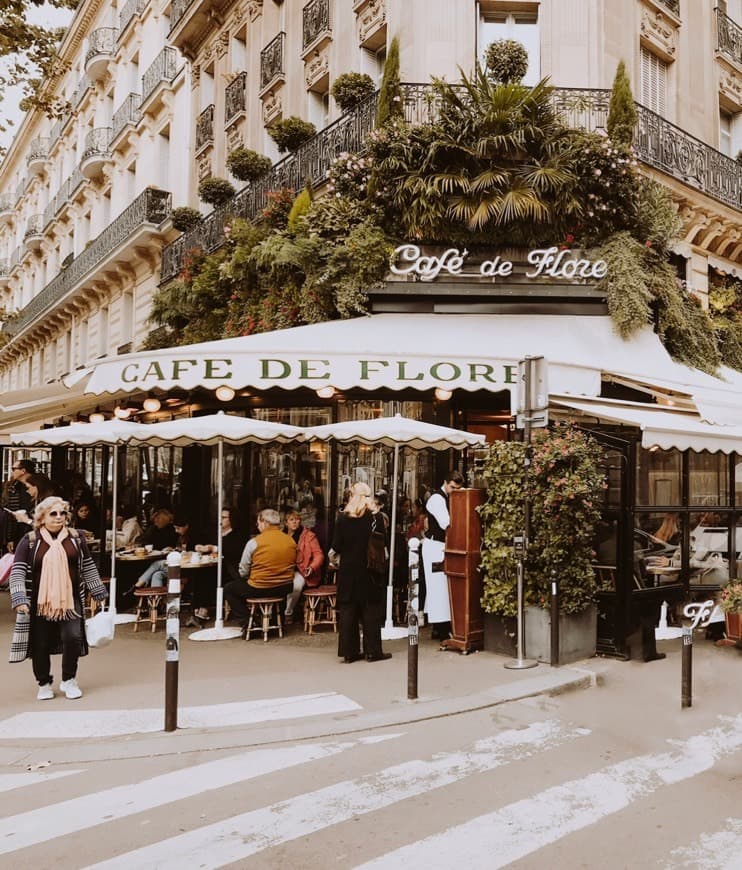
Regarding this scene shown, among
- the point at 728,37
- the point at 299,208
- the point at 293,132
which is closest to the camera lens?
the point at 299,208

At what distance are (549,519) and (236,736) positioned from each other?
369 centimetres

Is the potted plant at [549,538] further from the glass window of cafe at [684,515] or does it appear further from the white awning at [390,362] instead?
the white awning at [390,362]

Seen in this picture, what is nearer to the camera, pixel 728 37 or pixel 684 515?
pixel 684 515

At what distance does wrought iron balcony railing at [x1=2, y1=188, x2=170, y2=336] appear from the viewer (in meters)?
22.3

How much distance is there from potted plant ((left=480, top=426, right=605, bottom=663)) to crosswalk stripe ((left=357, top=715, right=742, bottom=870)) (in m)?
2.27

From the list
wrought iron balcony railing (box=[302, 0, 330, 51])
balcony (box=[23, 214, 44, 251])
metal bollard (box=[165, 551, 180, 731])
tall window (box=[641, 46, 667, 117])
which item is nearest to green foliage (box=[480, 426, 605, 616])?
metal bollard (box=[165, 551, 180, 731])

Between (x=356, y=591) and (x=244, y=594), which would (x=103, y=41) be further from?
(x=356, y=591)

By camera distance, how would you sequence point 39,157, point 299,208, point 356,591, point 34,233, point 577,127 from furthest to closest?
point 39,157, point 34,233, point 299,208, point 577,127, point 356,591

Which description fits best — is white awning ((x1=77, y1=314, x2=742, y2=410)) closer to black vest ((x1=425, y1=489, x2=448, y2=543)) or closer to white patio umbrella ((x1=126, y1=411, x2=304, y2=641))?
white patio umbrella ((x1=126, y1=411, x2=304, y2=641))

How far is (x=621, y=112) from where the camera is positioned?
490 inches

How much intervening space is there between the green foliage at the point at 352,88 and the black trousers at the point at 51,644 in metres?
11.0

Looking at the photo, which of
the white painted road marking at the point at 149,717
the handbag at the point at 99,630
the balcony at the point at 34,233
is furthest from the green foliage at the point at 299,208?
the balcony at the point at 34,233

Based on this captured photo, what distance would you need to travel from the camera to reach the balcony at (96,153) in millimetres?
27856

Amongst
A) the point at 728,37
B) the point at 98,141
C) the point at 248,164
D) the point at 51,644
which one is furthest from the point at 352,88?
the point at 98,141
